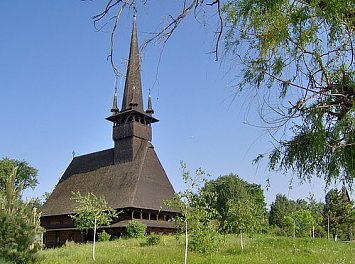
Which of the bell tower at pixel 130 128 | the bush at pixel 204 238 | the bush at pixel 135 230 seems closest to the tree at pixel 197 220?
the bush at pixel 204 238

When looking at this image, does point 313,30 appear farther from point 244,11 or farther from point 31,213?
point 31,213

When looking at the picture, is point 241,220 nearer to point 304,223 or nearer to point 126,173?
point 304,223

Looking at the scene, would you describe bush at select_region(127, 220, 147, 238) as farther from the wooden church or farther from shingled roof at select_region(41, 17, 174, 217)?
A: shingled roof at select_region(41, 17, 174, 217)

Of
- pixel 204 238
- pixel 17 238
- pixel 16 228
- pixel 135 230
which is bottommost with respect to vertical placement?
pixel 135 230

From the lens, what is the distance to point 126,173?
37250 millimetres

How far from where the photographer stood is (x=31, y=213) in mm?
13500

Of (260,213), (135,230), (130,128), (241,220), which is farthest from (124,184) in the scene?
(241,220)

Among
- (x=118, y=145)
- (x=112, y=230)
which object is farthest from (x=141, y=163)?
(x=112, y=230)

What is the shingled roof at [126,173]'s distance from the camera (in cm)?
3475

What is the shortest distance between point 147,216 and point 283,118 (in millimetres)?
32038

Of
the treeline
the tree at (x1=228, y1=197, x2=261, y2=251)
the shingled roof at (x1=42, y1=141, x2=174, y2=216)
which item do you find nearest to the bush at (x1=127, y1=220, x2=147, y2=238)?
the shingled roof at (x1=42, y1=141, x2=174, y2=216)

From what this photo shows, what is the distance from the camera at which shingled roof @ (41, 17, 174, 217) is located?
3475 centimetres

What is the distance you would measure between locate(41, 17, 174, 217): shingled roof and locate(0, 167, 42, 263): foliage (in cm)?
1972

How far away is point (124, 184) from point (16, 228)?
23635 millimetres
